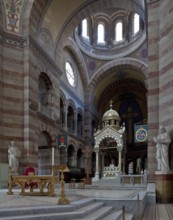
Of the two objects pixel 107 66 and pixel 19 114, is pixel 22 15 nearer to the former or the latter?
pixel 19 114

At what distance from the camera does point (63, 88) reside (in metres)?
24.8

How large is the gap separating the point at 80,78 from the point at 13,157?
54.7 ft

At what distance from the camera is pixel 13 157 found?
14906mm

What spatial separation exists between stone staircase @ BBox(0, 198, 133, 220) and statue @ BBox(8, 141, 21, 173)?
763cm

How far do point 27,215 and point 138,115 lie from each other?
32.2m

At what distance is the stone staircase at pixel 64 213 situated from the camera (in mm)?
6113

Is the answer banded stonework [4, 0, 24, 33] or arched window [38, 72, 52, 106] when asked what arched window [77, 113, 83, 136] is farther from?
banded stonework [4, 0, 24, 33]

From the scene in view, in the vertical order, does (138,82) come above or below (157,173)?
above

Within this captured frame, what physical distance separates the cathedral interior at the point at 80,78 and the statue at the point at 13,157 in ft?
1.71

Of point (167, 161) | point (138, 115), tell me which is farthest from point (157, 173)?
point (138, 115)

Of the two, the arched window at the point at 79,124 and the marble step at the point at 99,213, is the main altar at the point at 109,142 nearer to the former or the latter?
the arched window at the point at 79,124

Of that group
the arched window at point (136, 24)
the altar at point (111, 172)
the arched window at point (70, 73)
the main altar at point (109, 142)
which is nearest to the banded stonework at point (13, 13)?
the main altar at point (109, 142)

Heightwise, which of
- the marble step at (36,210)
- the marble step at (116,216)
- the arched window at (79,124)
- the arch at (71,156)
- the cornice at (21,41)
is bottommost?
the marble step at (116,216)

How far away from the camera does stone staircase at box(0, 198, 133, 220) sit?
6113 millimetres
